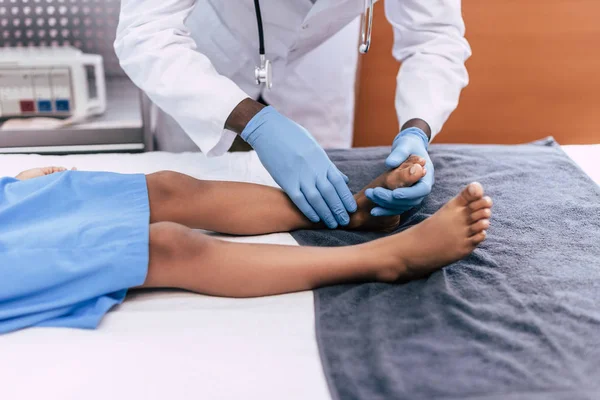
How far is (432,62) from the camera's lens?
1.46m

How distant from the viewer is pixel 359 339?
0.83 m

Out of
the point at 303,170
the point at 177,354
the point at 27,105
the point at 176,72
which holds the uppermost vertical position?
the point at 176,72

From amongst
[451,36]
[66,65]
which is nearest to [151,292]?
[451,36]

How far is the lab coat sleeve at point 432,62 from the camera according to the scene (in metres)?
1.42

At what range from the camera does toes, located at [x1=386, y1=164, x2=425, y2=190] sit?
1097mm

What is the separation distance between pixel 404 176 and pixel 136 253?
0.52 meters

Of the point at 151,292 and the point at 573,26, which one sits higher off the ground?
the point at 573,26

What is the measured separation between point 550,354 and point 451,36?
3.14 feet

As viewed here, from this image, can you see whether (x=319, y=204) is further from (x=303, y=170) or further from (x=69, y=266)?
(x=69, y=266)

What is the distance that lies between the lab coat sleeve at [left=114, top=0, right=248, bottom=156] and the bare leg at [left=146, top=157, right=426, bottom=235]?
0.53ft

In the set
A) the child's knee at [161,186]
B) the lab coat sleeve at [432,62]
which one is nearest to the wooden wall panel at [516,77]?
the lab coat sleeve at [432,62]

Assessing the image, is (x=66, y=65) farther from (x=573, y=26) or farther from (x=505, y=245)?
(x=573, y=26)

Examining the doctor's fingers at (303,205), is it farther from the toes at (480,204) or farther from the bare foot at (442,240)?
the toes at (480,204)

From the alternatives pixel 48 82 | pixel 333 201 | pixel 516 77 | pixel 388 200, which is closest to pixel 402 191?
pixel 388 200
